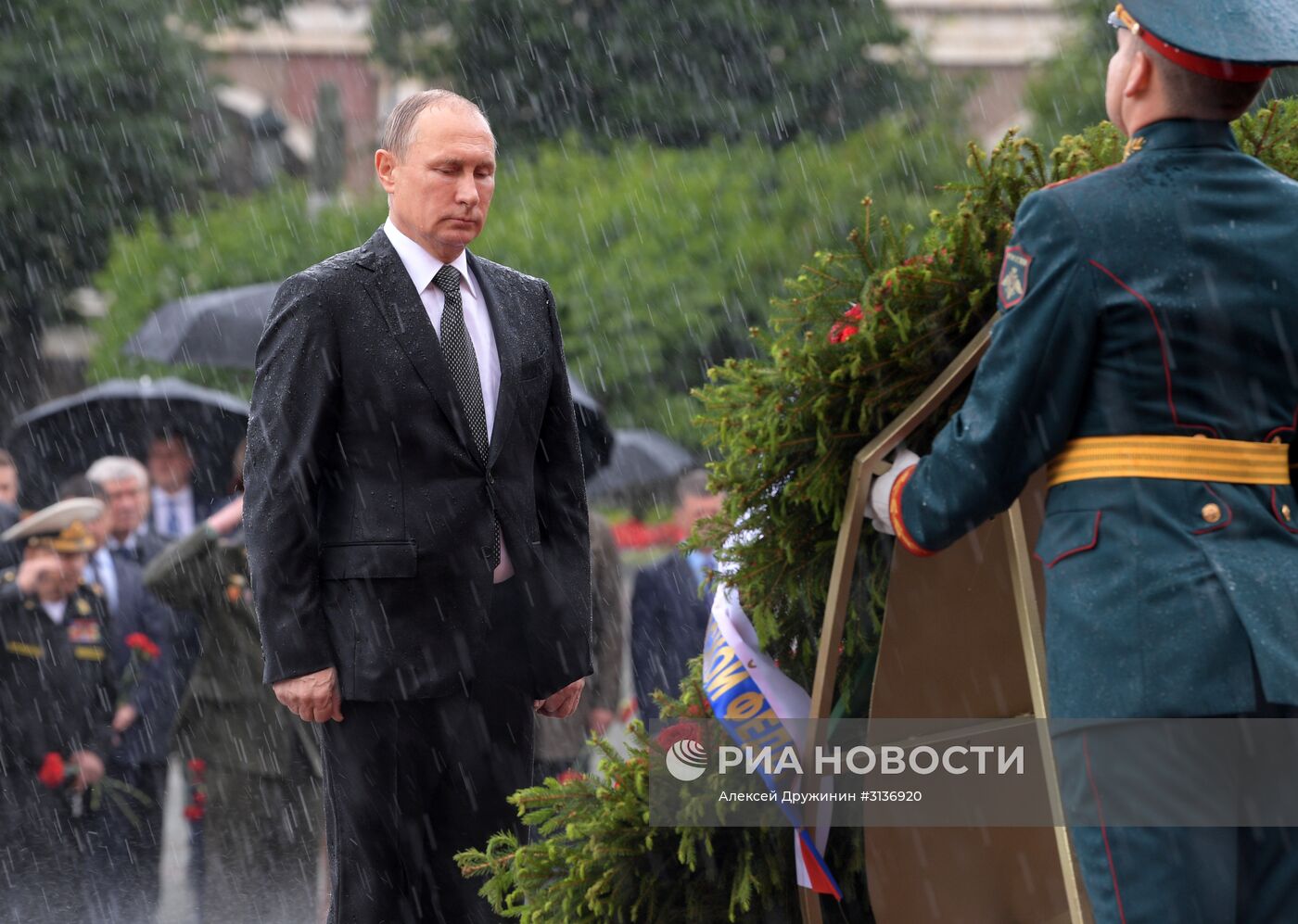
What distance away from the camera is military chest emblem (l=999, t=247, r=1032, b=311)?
3.02 m

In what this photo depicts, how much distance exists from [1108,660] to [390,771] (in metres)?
1.71

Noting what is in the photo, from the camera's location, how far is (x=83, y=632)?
822cm

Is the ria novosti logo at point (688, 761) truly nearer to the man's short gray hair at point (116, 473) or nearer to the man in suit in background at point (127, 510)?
the man in suit in background at point (127, 510)

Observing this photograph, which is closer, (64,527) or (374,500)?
(374,500)

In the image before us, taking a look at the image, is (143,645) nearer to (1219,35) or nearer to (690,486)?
(690,486)

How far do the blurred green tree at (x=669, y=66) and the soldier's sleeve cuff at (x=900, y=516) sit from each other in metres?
24.9

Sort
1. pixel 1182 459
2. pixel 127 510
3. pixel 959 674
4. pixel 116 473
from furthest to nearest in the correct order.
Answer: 1. pixel 116 473
2. pixel 127 510
3. pixel 959 674
4. pixel 1182 459

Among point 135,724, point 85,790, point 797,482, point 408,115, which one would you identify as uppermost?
point 408,115

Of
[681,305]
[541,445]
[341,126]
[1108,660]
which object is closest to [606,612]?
[541,445]

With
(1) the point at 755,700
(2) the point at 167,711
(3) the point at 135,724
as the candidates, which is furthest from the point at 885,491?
(3) the point at 135,724

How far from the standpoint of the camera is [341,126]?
119 feet

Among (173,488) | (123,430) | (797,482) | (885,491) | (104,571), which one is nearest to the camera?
(885,491)

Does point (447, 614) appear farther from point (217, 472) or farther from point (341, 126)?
point (341, 126)

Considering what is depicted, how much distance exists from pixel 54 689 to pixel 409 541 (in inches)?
190
